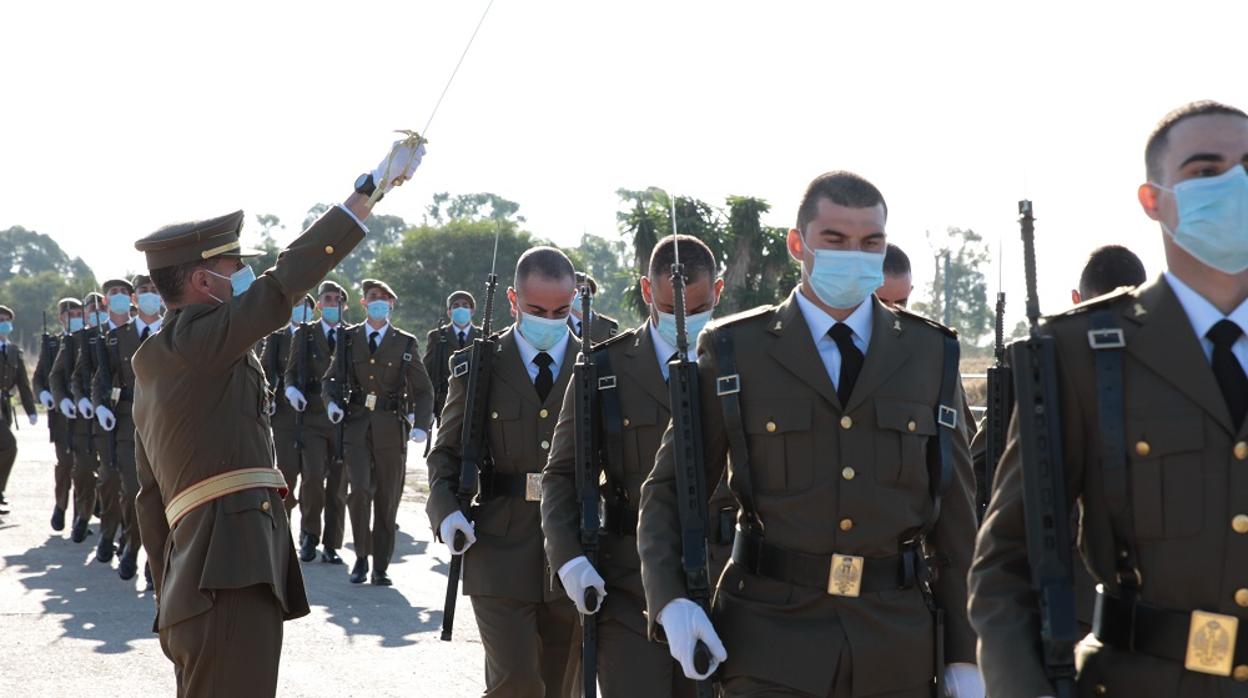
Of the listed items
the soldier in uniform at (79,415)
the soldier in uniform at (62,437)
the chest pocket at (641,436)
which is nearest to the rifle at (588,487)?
the chest pocket at (641,436)

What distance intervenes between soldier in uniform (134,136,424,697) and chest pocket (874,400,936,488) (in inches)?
71.0

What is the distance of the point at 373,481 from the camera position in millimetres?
13273

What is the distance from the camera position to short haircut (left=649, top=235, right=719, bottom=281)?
5.71m

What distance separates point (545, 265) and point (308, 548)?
7903mm

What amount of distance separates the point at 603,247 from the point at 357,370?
10048 centimetres

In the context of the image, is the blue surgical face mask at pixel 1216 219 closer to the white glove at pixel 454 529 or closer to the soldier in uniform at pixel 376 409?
the white glove at pixel 454 529

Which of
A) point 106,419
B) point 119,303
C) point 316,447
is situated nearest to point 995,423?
point 316,447

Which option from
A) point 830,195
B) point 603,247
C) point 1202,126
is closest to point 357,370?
point 830,195

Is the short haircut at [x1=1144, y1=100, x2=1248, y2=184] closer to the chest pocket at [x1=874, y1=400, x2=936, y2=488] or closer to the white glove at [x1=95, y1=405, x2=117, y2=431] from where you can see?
the chest pocket at [x1=874, y1=400, x2=936, y2=488]

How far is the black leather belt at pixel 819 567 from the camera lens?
4.00 m

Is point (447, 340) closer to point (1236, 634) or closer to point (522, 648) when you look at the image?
point (522, 648)

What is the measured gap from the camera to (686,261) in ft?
19.1

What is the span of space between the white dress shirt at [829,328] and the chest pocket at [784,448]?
18cm

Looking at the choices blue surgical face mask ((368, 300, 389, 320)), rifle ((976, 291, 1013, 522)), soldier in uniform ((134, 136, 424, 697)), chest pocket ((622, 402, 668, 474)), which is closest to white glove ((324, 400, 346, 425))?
blue surgical face mask ((368, 300, 389, 320))
